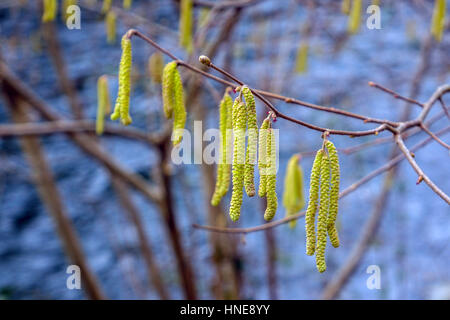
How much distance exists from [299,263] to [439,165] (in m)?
1.10

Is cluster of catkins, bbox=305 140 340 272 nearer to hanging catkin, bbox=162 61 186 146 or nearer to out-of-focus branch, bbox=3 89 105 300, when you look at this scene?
hanging catkin, bbox=162 61 186 146

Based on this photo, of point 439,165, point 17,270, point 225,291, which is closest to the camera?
point 225,291

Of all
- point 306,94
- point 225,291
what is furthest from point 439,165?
point 225,291

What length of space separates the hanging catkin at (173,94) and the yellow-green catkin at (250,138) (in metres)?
0.18

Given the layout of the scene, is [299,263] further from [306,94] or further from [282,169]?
[306,94]

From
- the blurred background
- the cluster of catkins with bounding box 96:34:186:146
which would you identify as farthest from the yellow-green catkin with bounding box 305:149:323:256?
the blurred background

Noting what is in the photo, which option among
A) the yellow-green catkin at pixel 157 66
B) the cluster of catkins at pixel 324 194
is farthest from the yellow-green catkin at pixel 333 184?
the yellow-green catkin at pixel 157 66

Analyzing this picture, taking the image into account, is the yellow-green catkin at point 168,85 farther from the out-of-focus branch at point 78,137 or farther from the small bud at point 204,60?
the out-of-focus branch at point 78,137

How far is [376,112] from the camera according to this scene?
298cm

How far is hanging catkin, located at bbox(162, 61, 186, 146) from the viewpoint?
73cm

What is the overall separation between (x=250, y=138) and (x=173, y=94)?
8.5 inches

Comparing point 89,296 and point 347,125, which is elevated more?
point 347,125

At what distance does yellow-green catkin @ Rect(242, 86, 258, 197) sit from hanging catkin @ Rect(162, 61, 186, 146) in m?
0.18

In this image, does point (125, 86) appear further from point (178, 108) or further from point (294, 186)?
point (294, 186)
